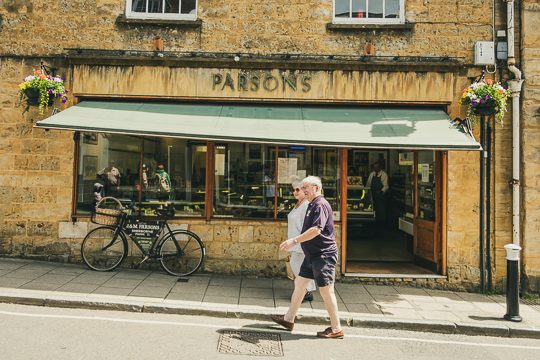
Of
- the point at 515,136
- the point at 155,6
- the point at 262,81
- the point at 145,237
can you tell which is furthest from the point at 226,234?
the point at 515,136

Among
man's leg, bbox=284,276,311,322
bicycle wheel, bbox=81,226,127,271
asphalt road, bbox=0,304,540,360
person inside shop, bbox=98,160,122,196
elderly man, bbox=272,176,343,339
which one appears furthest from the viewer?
person inside shop, bbox=98,160,122,196

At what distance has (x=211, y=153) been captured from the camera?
8.01 m

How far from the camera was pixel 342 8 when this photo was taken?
8164mm

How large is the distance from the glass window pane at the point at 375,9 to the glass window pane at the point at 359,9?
0.12 meters

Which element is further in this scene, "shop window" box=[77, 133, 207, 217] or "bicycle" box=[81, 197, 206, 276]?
"shop window" box=[77, 133, 207, 217]

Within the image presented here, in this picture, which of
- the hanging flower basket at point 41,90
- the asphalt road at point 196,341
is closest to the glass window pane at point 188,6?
the hanging flower basket at point 41,90

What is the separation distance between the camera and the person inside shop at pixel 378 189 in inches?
433

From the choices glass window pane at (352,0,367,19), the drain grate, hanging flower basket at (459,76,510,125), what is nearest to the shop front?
hanging flower basket at (459,76,510,125)

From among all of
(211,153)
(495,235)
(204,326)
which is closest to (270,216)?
(211,153)

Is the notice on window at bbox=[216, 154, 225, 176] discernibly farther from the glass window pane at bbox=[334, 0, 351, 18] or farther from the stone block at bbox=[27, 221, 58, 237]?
the glass window pane at bbox=[334, 0, 351, 18]

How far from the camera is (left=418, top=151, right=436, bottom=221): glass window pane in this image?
815 centimetres

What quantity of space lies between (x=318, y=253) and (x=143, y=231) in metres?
3.97

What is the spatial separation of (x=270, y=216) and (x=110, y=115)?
3.55 meters

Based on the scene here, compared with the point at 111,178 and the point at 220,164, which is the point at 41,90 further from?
the point at 220,164
